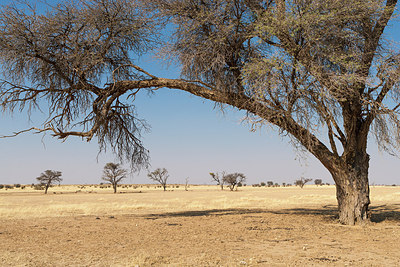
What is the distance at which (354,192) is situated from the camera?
38.4 feet

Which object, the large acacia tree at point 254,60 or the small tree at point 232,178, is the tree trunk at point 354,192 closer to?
the large acacia tree at point 254,60

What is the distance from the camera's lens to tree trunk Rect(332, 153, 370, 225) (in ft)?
38.2

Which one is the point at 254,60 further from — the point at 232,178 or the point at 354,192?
the point at 232,178

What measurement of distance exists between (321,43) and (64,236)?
937 centimetres

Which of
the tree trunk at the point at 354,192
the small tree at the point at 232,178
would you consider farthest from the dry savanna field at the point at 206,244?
the small tree at the point at 232,178

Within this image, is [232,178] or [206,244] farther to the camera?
[232,178]

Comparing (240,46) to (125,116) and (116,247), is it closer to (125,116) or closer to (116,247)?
(125,116)

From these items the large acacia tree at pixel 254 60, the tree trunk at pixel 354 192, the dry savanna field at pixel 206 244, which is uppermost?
the large acacia tree at pixel 254 60

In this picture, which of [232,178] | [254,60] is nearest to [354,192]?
[254,60]

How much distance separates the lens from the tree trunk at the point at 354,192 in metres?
11.6

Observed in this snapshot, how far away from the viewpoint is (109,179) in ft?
231

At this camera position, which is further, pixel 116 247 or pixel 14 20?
pixel 14 20

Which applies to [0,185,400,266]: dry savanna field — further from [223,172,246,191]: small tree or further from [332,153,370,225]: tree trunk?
[223,172,246,191]: small tree

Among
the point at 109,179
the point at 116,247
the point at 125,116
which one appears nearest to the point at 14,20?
the point at 125,116
